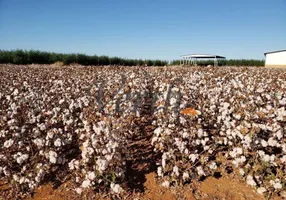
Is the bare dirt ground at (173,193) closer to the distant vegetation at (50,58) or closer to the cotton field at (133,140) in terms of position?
the cotton field at (133,140)

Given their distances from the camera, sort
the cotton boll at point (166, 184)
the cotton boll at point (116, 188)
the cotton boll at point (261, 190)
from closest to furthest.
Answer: the cotton boll at point (116, 188), the cotton boll at point (261, 190), the cotton boll at point (166, 184)

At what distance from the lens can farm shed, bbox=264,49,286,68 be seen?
170ft

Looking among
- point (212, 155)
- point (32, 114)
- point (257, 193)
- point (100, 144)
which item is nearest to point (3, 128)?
point (32, 114)

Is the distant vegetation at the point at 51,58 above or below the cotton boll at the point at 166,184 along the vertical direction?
above

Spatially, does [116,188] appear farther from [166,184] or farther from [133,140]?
[133,140]

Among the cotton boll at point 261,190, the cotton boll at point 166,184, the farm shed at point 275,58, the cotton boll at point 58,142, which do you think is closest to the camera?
the cotton boll at point 261,190

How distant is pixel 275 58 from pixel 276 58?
11.4 inches

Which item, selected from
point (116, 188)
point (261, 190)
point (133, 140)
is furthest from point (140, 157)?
point (261, 190)

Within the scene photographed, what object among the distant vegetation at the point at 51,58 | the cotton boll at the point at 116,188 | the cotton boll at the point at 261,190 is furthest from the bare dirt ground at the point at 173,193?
the distant vegetation at the point at 51,58

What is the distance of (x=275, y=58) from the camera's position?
176ft

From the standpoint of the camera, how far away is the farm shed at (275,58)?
5175 centimetres

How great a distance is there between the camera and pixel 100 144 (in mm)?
4457

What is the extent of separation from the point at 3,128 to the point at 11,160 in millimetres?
896

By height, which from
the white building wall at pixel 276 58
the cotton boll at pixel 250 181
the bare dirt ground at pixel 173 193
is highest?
the white building wall at pixel 276 58
